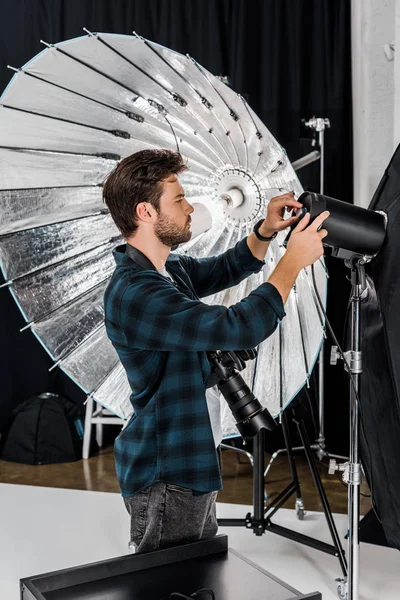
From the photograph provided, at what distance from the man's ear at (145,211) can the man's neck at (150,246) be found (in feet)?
0.13

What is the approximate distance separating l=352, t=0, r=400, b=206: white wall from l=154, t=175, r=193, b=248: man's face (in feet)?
7.11

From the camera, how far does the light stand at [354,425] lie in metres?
1.66

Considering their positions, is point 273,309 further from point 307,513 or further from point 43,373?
point 43,373

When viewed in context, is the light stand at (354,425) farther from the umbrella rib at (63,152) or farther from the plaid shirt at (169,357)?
the umbrella rib at (63,152)

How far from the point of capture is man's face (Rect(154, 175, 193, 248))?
1627mm

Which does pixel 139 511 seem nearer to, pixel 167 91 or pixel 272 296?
pixel 272 296

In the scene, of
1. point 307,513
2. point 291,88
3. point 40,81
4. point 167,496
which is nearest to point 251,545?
point 307,513

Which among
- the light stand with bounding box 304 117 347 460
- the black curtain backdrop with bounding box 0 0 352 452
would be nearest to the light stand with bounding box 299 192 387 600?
the light stand with bounding box 304 117 347 460

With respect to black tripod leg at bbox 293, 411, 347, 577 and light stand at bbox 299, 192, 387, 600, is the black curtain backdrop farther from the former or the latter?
light stand at bbox 299, 192, 387, 600

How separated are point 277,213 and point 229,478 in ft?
7.50

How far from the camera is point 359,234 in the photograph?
5.00 feet

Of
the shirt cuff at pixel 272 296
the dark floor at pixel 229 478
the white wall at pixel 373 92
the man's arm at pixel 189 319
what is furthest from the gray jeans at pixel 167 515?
the white wall at pixel 373 92

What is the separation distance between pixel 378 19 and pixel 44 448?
2696mm

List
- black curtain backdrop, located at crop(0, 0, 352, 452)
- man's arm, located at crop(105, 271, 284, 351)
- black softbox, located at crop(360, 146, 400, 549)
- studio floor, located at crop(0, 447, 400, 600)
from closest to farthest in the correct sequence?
man's arm, located at crop(105, 271, 284, 351)
black softbox, located at crop(360, 146, 400, 549)
studio floor, located at crop(0, 447, 400, 600)
black curtain backdrop, located at crop(0, 0, 352, 452)
